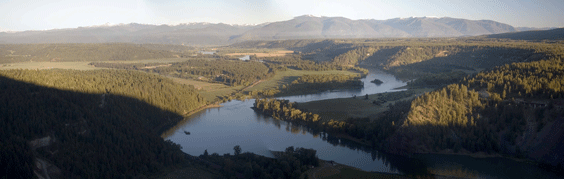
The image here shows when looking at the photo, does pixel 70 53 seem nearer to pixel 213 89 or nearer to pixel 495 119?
pixel 213 89

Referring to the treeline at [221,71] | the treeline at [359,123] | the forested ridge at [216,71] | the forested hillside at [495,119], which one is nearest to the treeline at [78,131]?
the treeline at [359,123]

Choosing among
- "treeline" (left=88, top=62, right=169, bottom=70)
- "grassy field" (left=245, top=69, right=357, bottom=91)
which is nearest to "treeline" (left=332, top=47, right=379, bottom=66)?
"grassy field" (left=245, top=69, right=357, bottom=91)

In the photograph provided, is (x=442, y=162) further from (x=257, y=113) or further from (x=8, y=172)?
(x=8, y=172)

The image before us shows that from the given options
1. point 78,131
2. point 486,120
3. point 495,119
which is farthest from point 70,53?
point 495,119

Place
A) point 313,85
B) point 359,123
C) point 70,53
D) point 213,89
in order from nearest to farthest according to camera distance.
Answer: point 359,123 → point 313,85 → point 213,89 → point 70,53

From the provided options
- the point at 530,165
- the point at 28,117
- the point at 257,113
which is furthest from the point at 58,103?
the point at 530,165

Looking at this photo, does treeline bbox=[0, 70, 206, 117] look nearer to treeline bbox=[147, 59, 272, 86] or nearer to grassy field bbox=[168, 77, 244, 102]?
grassy field bbox=[168, 77, 244, 102]
